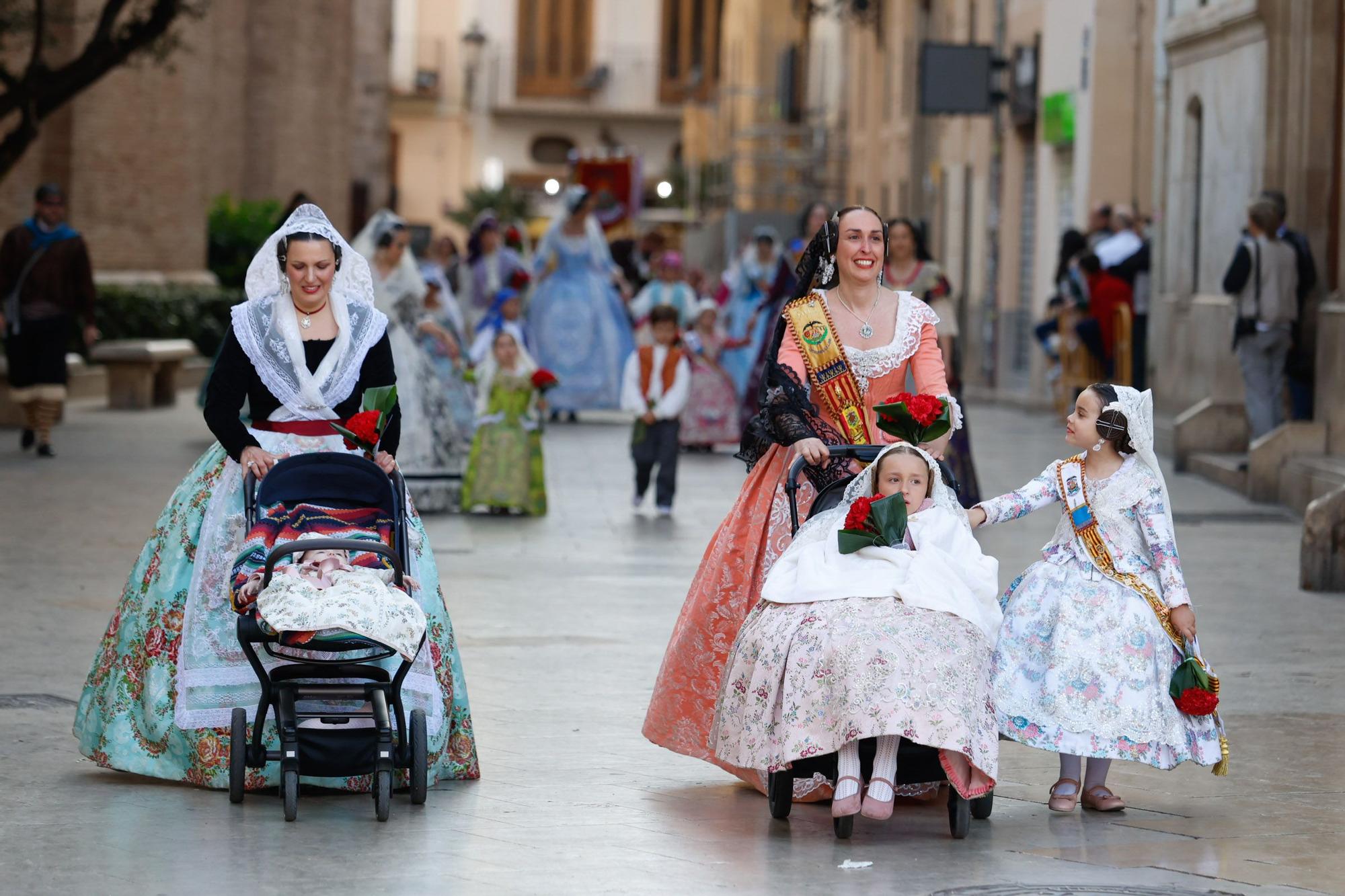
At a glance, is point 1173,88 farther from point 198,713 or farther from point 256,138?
point 256,138

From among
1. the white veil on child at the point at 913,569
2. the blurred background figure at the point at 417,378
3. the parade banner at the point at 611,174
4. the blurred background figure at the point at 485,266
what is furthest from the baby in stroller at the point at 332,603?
the parade banner at the point at 611,174

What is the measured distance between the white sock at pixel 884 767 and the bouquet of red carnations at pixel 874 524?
0.53 metres

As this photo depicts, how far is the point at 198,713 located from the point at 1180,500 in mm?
11253

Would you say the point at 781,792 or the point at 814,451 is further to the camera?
the point at 814,451

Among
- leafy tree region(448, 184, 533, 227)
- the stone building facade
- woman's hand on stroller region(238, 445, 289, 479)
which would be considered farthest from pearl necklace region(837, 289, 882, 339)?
leafy tree region(448, 184, 533, 227)

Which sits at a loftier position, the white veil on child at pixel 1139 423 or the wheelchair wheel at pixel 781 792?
the white veil on child at pixel 1139 423

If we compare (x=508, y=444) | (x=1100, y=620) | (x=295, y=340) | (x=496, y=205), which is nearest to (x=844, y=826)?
(x=1100, y=620)

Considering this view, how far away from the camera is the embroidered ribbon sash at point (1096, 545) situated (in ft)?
22.7

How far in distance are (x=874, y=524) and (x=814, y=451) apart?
1.86 feet

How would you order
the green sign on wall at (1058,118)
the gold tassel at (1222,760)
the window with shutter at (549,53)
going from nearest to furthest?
the gold tassel at (1222,760)
the green sign on wall at (1058,118)
the window with shutter at (549,53)

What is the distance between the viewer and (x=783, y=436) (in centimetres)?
727

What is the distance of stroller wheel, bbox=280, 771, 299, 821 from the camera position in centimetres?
652

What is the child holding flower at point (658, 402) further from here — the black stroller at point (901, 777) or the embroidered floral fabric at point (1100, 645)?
the black stroller at point (901, 777)

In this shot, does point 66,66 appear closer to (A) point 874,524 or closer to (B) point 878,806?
(A) point 874,524
